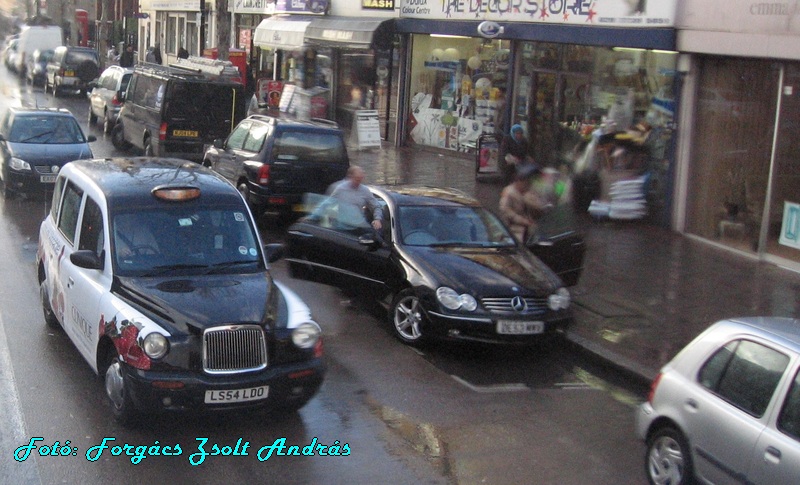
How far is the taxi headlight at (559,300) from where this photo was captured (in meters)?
9.91

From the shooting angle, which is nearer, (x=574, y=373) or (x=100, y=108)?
(x=574, y=373)

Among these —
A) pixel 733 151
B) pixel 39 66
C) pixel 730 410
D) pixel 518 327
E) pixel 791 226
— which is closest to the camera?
pixel 730 410

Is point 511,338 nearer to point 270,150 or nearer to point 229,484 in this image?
point 229,484

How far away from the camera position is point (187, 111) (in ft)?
70.2

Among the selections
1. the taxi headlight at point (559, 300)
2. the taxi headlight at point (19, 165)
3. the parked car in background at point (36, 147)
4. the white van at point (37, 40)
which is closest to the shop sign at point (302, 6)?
the parked car in background at point (36, 147)

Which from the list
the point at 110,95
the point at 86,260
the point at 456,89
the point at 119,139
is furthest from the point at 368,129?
the point at 86,260

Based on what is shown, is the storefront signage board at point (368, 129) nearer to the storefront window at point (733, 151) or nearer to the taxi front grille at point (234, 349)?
the storefront window at point (733, 151)

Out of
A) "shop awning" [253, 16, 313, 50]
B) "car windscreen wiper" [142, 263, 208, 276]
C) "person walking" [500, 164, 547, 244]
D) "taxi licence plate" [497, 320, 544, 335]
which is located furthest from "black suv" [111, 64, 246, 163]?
"car windscreen wiper" [142, 263, 208, 276]

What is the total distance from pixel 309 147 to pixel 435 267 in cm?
676

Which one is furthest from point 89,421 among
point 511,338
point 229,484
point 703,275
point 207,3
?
point 207,3

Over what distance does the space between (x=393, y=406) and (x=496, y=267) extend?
2.42m

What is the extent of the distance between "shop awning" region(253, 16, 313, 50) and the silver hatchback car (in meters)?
23.8

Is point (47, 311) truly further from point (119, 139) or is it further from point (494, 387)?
point (119, 139)

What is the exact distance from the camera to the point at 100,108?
29719mm
